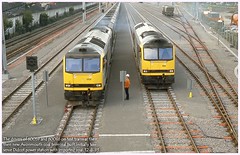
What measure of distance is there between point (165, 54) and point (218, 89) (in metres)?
3.73

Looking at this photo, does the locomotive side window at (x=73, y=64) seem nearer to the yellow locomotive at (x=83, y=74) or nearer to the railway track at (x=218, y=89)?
the yellow locomotive at (x=83, y=74)

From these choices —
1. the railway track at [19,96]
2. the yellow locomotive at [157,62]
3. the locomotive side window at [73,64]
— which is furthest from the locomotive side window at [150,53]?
the railway track at [19,96]

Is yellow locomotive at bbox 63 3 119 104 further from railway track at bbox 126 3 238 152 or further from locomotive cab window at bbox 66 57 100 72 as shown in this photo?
railway track at bbox 126 3 238 152

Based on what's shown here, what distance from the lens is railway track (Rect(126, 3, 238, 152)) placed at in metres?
15.4

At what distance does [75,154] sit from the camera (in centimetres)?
1208

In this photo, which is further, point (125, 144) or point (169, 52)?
point (169, 52)

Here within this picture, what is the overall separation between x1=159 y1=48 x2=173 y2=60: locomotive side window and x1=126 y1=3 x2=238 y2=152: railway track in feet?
8.91

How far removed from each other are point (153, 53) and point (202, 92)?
337cm

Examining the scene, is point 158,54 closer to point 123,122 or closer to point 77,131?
point 123,122

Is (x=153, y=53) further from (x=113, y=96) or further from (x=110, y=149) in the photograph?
(x=110, y=149)

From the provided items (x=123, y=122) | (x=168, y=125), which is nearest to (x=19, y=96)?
(x=123, y=122)

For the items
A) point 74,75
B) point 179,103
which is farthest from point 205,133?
point 74,75

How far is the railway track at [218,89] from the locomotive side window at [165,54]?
2.71m

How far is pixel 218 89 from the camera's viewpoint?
20.8 metres
